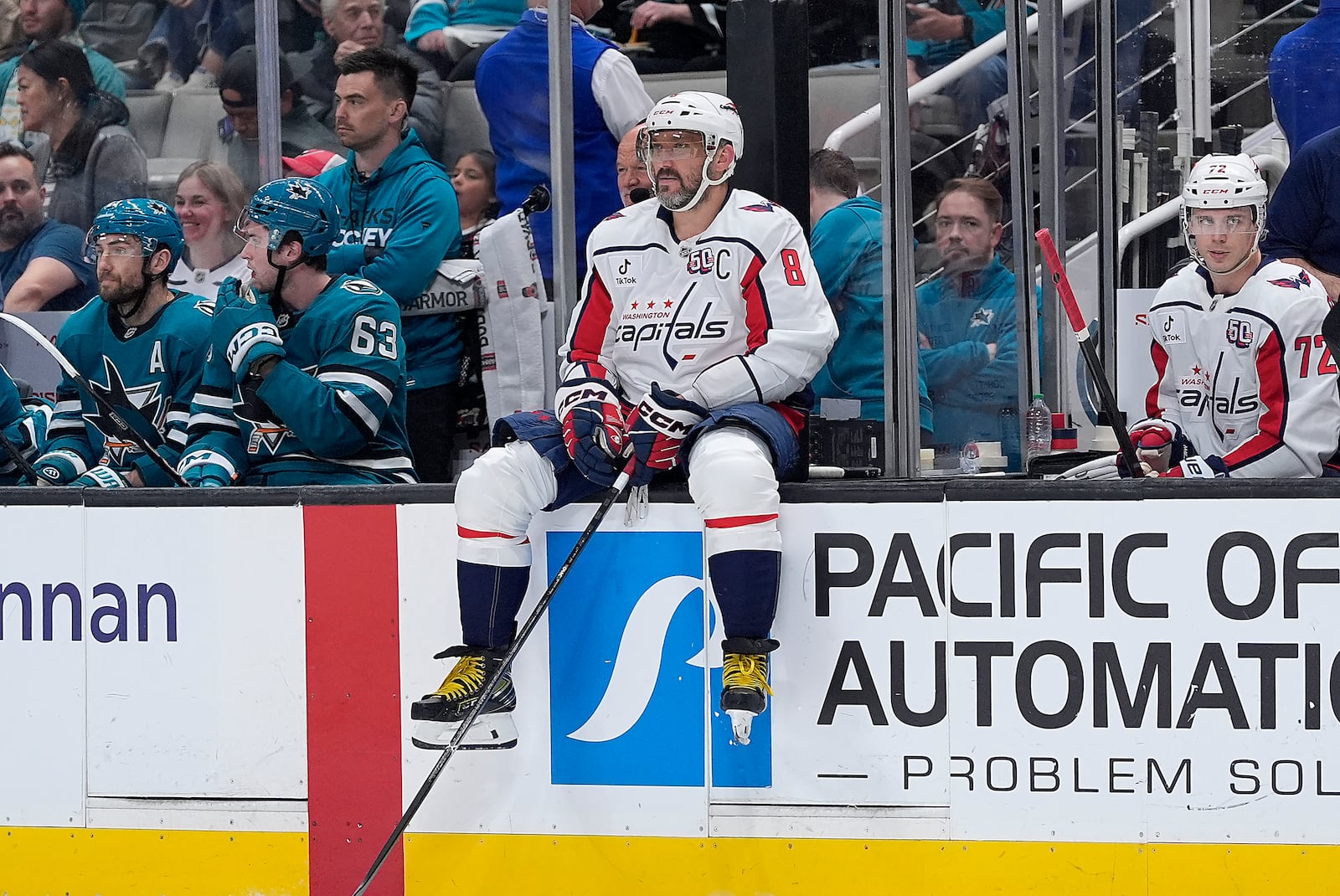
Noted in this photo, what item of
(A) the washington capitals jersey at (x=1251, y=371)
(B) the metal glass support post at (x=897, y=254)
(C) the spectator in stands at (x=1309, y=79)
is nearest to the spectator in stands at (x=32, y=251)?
(B) the metal glass support post at (x=897, y=254)

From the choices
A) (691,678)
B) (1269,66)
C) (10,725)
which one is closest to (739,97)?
(691,678)

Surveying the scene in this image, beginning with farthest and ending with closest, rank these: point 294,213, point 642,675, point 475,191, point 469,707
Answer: point 475,191, point 294,213, point 642,675, point 469,707

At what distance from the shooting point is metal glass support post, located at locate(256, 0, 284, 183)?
4.41 m

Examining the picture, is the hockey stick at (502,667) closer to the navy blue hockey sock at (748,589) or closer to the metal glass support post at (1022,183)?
the navy blue hockey sock at (748,589)

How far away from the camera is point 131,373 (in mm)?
3855

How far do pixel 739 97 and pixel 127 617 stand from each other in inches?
67.9

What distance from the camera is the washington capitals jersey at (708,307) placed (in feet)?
10.1

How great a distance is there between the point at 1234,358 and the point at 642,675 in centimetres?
166

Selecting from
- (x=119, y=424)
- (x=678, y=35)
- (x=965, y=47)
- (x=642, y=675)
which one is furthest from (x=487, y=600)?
(x=678, y=35)

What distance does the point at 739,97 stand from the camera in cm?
326

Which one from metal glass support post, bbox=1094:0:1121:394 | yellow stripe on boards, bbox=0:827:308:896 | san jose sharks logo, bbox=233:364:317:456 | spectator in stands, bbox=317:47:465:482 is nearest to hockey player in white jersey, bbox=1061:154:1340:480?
metal glass support post, bbox=1094:0:1121:394

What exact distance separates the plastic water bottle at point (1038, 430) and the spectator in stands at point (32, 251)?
2.85 m

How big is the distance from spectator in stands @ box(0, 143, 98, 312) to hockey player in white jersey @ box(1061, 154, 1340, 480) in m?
3.02

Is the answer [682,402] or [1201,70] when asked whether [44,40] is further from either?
[1201,70]
